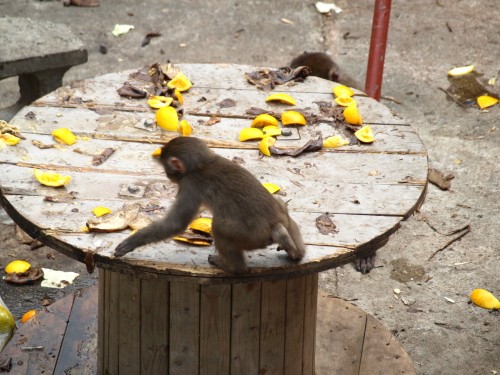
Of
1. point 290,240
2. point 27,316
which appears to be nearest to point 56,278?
point 27,316

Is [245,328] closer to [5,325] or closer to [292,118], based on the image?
[292,118]

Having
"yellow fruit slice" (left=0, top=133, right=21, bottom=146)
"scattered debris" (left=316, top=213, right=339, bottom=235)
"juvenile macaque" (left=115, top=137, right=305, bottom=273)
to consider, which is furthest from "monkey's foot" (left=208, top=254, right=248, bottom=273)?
"yellow fruit slice" (left=0, top=133, right=21, bottom=146)

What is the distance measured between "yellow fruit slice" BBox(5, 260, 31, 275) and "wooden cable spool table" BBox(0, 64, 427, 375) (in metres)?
1.45

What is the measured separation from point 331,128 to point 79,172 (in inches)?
47.0

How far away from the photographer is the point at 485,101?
740 cm

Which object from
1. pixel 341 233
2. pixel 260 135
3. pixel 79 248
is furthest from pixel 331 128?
pixel 79 248

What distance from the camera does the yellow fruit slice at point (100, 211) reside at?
3.39m

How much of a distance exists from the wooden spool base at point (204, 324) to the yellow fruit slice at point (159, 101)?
0.85 metres

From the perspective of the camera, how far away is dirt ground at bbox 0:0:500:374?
527cm

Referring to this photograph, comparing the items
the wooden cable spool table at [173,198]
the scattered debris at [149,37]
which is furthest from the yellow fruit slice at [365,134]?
the scattered debris at [149,37]

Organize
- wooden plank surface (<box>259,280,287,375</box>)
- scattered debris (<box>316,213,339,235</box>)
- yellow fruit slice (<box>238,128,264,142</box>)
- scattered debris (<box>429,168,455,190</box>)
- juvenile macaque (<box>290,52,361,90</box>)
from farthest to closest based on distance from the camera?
juvenile macaque (<box>290,52,361,90</box>), scattered debris (<box>429,168,455,190</box>), yellow fruit slice (<box>238,128,264,142</box>), wooden plank surface (<box>259,280,287,375</box>), scattered debris (<box>316,213,339,235</box>)

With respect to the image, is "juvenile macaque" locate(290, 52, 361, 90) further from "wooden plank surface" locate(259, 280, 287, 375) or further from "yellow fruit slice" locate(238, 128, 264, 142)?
"wooden plank surface" locate(259, 280, 287, 375)

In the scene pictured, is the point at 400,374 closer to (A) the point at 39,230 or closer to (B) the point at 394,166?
(B) the point at 394,166

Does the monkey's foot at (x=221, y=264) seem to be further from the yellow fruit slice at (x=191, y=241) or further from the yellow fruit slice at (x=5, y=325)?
the yellow fruit slice at (x=5, y=325)
